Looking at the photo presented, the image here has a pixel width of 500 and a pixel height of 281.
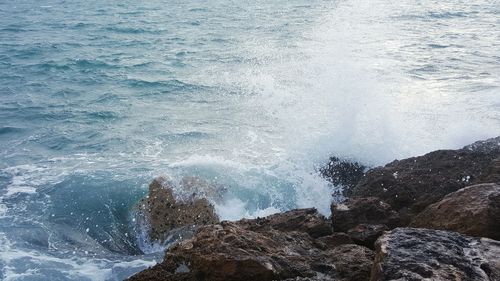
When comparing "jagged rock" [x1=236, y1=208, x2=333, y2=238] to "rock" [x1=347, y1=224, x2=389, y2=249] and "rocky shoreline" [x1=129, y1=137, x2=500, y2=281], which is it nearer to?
"rocky shoreline" [x1=129, y1=137, x2=500, y2=281]

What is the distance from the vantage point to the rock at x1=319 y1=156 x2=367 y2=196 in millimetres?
7855

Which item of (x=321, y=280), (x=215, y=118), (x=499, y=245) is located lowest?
(x=215, y=118)

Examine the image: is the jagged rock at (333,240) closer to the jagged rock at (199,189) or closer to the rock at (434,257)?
the rock at (434,257)

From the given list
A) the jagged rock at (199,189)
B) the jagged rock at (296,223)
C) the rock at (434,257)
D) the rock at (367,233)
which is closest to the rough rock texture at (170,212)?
the jagged rock at (199,189)

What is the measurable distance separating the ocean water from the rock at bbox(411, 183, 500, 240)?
3.40 metres

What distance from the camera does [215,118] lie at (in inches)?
444

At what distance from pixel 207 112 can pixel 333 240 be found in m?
7.71

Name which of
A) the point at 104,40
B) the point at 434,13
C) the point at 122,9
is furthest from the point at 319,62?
the point at 122,9

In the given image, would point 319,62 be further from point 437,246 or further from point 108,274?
point 437,246

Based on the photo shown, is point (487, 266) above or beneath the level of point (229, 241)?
above

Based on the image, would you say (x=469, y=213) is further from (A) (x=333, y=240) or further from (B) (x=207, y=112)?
(B) (x=207, y=112)

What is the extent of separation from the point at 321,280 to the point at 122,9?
79.2ft

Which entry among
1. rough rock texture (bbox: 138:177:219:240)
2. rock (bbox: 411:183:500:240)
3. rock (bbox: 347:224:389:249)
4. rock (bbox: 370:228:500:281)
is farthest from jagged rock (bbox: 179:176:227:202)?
rock (bbox: 370:228:500:281)

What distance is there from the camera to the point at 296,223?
4.80m
